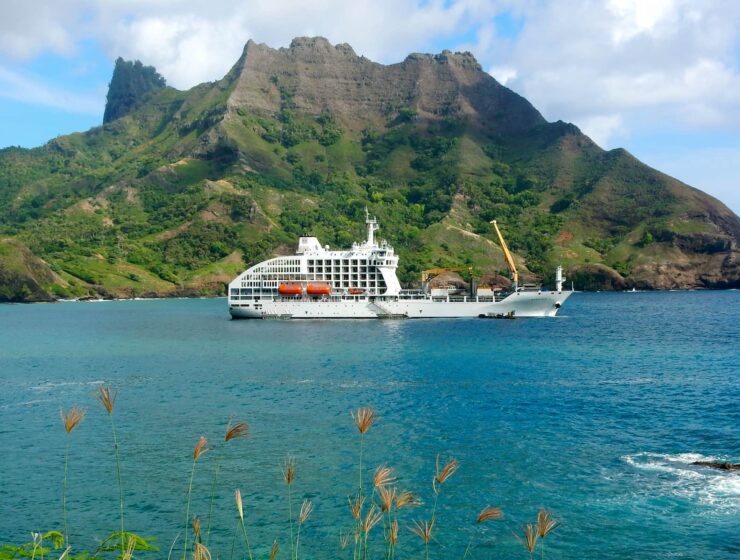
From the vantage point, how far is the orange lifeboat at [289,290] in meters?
106

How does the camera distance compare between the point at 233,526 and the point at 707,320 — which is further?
the point at 707,320

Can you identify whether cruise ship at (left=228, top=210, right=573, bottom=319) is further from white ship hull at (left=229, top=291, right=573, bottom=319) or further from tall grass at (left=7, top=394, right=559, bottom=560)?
tall grass at (left=7, top=394, right=559, bottom=560)

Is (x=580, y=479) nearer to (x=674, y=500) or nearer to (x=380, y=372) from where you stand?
(x=674, y=500)

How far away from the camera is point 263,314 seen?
10706cm

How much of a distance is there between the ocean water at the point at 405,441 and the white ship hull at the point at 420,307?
36.2 meters

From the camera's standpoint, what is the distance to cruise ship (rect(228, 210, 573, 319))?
10306 centimetres

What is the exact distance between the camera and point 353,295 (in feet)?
345

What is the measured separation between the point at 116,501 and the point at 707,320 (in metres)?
96.2

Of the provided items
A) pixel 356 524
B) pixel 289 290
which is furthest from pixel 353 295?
pixel 356 524

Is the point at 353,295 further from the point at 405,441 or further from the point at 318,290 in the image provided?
the point at 405,441

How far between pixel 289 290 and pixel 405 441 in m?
78.0

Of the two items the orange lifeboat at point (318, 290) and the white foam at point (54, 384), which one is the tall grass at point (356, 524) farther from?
the orange lifeboat at point (318, 290)

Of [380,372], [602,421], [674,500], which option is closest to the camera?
[674,500]

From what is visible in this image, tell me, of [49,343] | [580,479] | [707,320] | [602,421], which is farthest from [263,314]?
[580,479]
